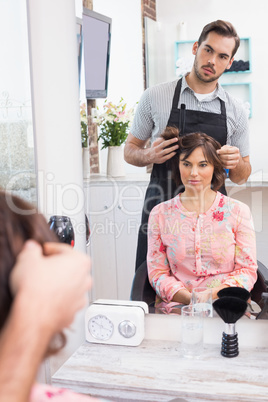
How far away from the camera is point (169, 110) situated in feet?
4.78

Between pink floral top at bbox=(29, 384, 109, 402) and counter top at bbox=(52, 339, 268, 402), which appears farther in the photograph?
counter top at bbox=(52, 339, 268, 402)

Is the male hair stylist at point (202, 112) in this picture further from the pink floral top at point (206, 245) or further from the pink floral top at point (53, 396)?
the pink floral top at point (53, 396)

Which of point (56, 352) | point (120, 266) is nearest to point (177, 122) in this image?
point (120, 266)

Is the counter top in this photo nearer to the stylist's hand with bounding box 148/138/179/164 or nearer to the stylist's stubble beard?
the stylist's hand with bounding box 148/138/179/164

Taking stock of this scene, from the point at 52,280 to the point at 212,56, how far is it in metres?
0.98

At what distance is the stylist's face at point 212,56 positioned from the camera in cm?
139

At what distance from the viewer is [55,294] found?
2.07ft

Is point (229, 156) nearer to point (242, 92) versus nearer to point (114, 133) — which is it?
point (242, 92)

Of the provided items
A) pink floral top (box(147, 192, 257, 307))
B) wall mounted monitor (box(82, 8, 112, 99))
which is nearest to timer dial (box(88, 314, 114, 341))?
pink floral top (box(147, 192, 257, 307))

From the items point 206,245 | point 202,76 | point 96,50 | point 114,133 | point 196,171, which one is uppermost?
point 96,50

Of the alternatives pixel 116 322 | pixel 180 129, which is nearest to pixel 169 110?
pixel 180 129

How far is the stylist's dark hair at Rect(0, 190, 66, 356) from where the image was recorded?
625mm

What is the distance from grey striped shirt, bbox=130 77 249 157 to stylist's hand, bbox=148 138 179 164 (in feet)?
0.09

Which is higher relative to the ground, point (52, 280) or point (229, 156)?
point (229, 156)
